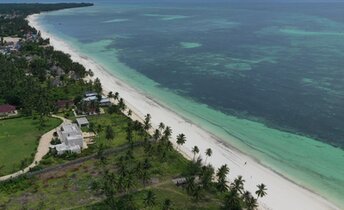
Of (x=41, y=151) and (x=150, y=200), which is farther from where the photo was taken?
(x=41, y=151)

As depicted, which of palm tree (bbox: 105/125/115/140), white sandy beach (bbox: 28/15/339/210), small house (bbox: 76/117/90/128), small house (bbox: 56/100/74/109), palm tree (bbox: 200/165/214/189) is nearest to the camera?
palm tree (bbox: 200/165/214/189)

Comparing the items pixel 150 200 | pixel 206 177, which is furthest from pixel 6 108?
pixel 206 177

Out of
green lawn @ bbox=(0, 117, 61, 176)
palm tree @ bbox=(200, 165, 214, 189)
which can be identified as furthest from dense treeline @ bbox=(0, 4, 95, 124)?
palm tree @ bbox=(200, 165, 214, 189)

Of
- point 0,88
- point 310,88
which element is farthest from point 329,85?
point 0,88

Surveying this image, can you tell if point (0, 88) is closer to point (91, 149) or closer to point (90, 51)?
point (91, 149)

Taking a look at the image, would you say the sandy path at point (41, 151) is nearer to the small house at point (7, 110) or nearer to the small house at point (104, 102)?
the small house at point (104, 102)

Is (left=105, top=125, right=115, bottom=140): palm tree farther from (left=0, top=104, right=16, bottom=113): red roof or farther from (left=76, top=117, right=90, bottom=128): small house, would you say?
(left=0, top=104, right=16, bottom=113): red roof

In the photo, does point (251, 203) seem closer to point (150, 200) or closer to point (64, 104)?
point (150, 200)

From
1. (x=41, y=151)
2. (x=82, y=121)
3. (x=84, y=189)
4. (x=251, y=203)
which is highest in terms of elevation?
(x=251, y=203)
